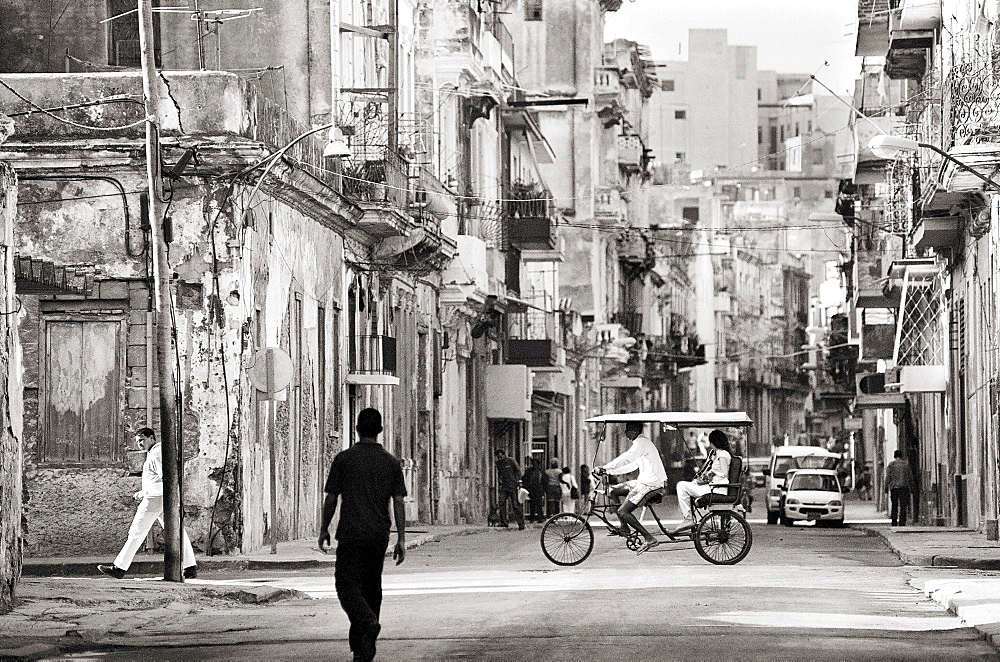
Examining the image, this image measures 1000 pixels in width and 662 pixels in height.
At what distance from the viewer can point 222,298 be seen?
23.7 m

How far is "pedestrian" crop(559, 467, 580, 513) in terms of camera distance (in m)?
44.6

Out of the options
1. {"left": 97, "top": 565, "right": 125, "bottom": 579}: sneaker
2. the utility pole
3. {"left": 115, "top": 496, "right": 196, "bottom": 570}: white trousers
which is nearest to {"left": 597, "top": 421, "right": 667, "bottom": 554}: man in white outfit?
{"left": 115, "top": 496, "right": 196, "bottom": 570}: white trousers

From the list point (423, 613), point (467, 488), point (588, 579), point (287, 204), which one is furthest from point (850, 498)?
point (423, 613)

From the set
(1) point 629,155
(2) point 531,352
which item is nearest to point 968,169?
(2) point 531,352

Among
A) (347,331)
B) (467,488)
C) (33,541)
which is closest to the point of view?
(33,541)

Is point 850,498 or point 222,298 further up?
point 222,298

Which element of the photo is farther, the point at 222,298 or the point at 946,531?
the point at 946,531

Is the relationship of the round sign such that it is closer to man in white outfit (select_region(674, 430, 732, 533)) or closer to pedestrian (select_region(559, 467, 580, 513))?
man in white outfit (select_region(674, 430, 732, 533))

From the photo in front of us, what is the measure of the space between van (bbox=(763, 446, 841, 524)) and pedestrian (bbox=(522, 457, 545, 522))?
18.0 ft

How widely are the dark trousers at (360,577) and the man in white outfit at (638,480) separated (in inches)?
387

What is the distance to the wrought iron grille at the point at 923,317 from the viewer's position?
38.8m

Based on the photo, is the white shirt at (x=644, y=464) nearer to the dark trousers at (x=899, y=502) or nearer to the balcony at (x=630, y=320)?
the dark trousers at (x=899, y=502)

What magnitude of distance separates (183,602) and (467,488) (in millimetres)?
24540

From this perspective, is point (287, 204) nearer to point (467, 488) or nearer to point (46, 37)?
point (46, 37)
